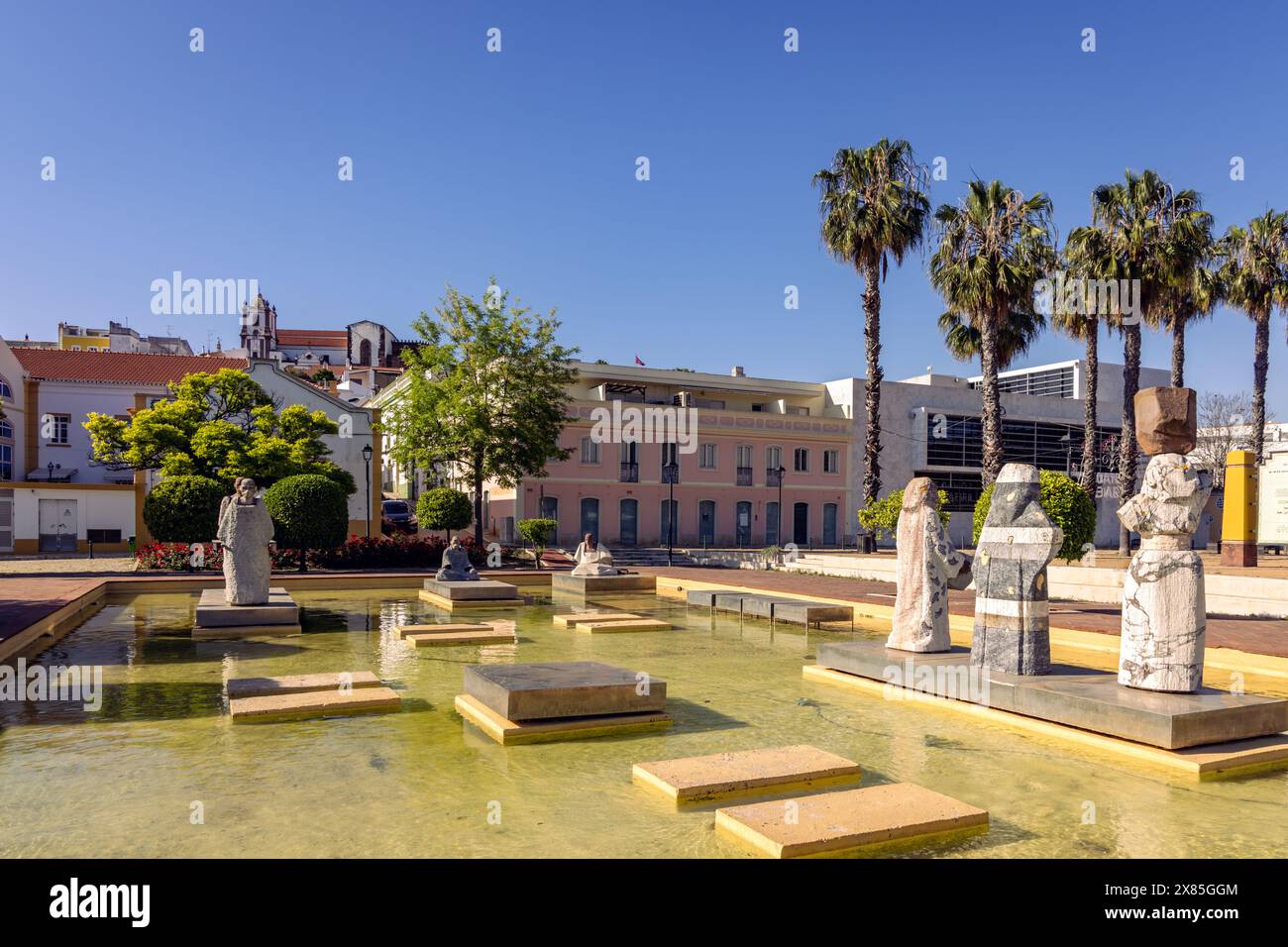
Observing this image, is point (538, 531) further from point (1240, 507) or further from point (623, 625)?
point (1240, 507)

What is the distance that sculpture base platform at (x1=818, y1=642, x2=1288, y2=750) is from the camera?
7160mm

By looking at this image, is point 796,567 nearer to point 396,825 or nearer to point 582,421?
point 582,421

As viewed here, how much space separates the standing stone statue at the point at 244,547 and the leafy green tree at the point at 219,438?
38.8 feet

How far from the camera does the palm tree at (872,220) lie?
3309 cm

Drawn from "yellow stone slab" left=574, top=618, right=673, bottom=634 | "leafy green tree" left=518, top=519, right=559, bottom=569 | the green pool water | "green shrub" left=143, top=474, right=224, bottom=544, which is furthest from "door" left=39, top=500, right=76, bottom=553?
the green pool water

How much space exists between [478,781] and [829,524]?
148 feet

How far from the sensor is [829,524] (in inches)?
1964

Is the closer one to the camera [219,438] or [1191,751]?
[1191,751]

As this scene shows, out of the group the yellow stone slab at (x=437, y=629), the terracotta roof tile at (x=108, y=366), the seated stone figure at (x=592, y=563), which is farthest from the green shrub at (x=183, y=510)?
the terracotta roof tile at (x=108, y=366)

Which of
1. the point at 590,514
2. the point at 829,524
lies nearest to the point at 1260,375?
the point at 829,524

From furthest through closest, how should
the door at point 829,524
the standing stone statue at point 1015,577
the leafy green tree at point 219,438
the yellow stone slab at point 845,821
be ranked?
the door at point 829,524, the leafy green tree at point 219,438, the standing stone statue at point 1015,577, the yellow stone slab at point 845,821

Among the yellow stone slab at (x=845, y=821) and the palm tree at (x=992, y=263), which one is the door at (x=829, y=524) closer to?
the palm tree at (x=992, y=263)

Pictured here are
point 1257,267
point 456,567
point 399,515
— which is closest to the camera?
point 456,567

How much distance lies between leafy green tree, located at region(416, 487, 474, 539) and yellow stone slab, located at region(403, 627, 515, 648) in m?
16.6
